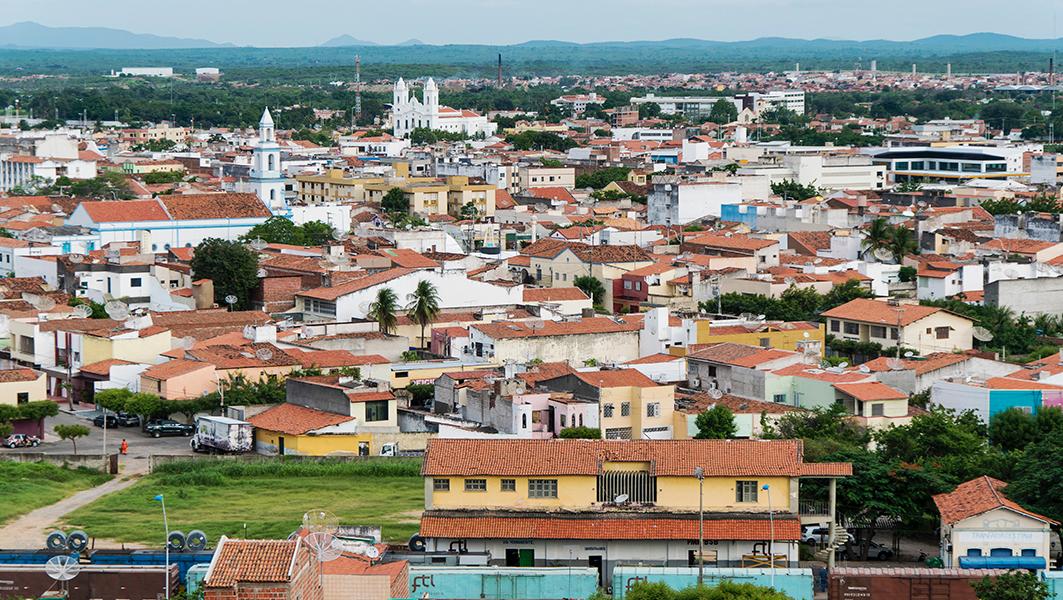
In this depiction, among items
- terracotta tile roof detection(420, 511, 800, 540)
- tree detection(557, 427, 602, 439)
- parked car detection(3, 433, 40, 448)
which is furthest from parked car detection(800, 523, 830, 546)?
parked car detection(3, 433, 40, 448)

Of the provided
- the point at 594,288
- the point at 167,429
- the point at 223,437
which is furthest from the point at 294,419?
the point at 594,288

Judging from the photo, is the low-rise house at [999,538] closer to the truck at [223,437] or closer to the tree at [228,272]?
the truck at [223,437]

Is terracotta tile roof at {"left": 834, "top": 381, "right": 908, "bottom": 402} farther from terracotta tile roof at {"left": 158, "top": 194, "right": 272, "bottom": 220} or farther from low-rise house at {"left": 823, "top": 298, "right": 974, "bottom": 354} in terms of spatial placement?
terracotta tile roof at {"left": 158, "top": 194, "right": 272, "bottom": 220}

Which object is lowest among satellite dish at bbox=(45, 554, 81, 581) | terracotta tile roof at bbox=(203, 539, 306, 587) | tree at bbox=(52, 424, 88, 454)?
tree at bbox=(52, 424, 88, 454)

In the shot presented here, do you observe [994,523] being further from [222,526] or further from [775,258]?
[775,258]

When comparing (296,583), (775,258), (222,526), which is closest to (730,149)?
(775,258)

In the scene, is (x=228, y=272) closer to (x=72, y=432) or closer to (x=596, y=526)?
(x=72, y=432)
